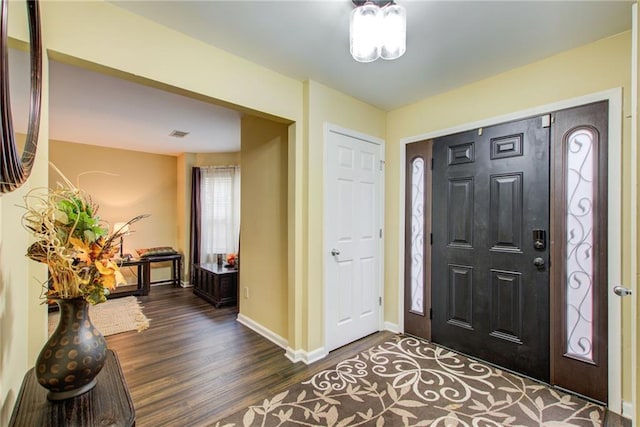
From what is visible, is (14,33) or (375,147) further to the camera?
(375,147)

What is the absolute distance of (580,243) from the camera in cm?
209

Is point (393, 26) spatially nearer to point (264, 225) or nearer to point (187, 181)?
point (264, 225)

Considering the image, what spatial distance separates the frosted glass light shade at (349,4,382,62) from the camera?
5.10 ft

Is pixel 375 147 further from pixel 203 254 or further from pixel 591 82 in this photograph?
pixel 203 254

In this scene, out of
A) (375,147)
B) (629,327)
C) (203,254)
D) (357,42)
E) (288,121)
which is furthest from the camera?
(203,254)

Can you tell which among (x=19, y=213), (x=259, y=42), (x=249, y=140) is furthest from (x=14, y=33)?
(x=249, y=140)

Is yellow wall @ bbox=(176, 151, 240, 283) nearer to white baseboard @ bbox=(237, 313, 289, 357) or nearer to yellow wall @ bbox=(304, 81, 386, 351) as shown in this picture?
white baseboard @ bbox=(237, 313, 289, 357)

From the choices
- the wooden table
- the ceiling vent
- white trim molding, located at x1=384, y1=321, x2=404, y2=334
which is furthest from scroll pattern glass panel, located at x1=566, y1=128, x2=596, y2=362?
the ceiling vent

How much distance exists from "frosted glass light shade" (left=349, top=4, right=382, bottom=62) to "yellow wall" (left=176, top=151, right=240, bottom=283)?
14.2ft

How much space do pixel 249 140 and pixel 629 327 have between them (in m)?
3.60

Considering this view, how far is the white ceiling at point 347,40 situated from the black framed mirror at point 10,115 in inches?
28.6

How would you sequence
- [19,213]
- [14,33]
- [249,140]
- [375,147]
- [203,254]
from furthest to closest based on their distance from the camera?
[203,254], [249,140], [375,147], [19,213], [14,33]

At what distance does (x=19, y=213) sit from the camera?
1159 millimetres

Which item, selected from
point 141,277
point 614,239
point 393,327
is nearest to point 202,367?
point 393,327
